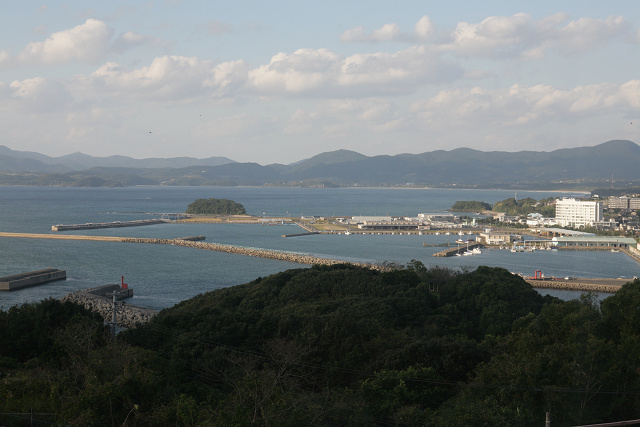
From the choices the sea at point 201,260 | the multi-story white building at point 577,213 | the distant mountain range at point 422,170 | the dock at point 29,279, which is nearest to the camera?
the dock at point 29,279

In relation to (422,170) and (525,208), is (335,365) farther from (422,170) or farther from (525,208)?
(422,170)

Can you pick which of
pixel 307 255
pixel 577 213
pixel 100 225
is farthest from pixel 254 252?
pixel 577 213

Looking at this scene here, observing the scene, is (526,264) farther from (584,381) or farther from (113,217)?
(113,217)

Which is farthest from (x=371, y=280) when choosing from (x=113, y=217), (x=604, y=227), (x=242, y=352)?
(x=113, y=217)

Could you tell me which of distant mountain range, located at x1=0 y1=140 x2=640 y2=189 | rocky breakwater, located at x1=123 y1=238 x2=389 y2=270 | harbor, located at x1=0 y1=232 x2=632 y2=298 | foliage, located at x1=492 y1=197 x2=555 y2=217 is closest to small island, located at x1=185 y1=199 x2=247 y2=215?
harbor, located at x1=0 y1=232 x2=632 y2=298

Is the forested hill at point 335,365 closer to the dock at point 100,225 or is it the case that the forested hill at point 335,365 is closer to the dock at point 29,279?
the dock at point 29,279

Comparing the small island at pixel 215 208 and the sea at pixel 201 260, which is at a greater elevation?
the small island at pixel 215 208

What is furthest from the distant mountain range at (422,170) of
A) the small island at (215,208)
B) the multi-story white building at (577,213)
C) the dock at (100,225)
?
the multi-story white building at (577,213)
